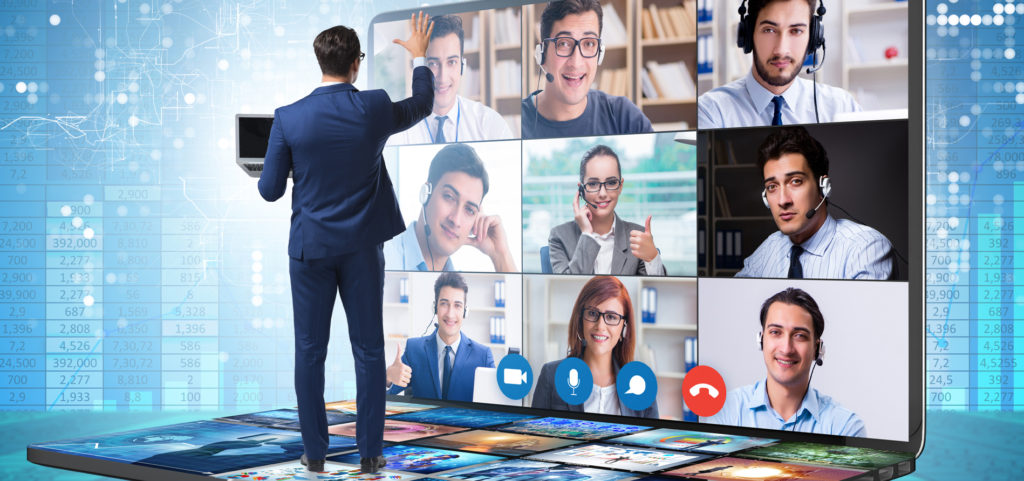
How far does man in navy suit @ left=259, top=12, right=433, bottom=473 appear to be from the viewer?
3.39 m

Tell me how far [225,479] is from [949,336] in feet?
15.3

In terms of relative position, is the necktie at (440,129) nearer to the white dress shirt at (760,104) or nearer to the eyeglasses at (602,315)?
the eyeglasses at (602,315)

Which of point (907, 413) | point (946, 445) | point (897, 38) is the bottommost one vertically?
point (946, 445)

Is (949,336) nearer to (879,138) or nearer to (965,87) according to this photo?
(965,87)

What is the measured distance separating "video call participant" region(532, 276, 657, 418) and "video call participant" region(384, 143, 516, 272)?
472mm

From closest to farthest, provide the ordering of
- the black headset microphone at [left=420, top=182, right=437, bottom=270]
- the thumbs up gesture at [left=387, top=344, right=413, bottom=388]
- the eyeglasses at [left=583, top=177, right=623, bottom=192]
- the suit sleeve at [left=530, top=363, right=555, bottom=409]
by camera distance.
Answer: the eyeglasses at [left=583, top=177, right=623, bottom=192] < the suit sleeve at [left=530, top=363, right=555, bottom=409] < the black headset microphone at [left=420, top=182, right=437, bottom=270] < the thumbs up gesture at [left=387, top=344, right=413, bottom=388]

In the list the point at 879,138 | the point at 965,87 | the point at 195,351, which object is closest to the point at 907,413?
the point at 879,138

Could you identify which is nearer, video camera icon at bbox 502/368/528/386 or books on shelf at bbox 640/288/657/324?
books on shelf at bbox 640/288/657/324

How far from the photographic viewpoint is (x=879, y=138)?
400 cm

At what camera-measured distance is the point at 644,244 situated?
4.55 meters

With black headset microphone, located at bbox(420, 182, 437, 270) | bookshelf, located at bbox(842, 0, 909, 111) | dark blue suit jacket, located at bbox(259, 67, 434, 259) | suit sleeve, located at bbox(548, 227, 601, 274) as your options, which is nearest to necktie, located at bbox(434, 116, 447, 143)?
black headset microphone, located at bbox(420, 182, 437, 270)

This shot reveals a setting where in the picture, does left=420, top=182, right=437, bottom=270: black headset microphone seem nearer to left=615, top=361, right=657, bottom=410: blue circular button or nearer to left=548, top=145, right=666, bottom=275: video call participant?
left=548, top=145, right=666, bottom=275: video call participant

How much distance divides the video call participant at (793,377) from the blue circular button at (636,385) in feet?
1.55

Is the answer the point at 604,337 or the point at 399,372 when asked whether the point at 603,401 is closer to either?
the point at 604,337
